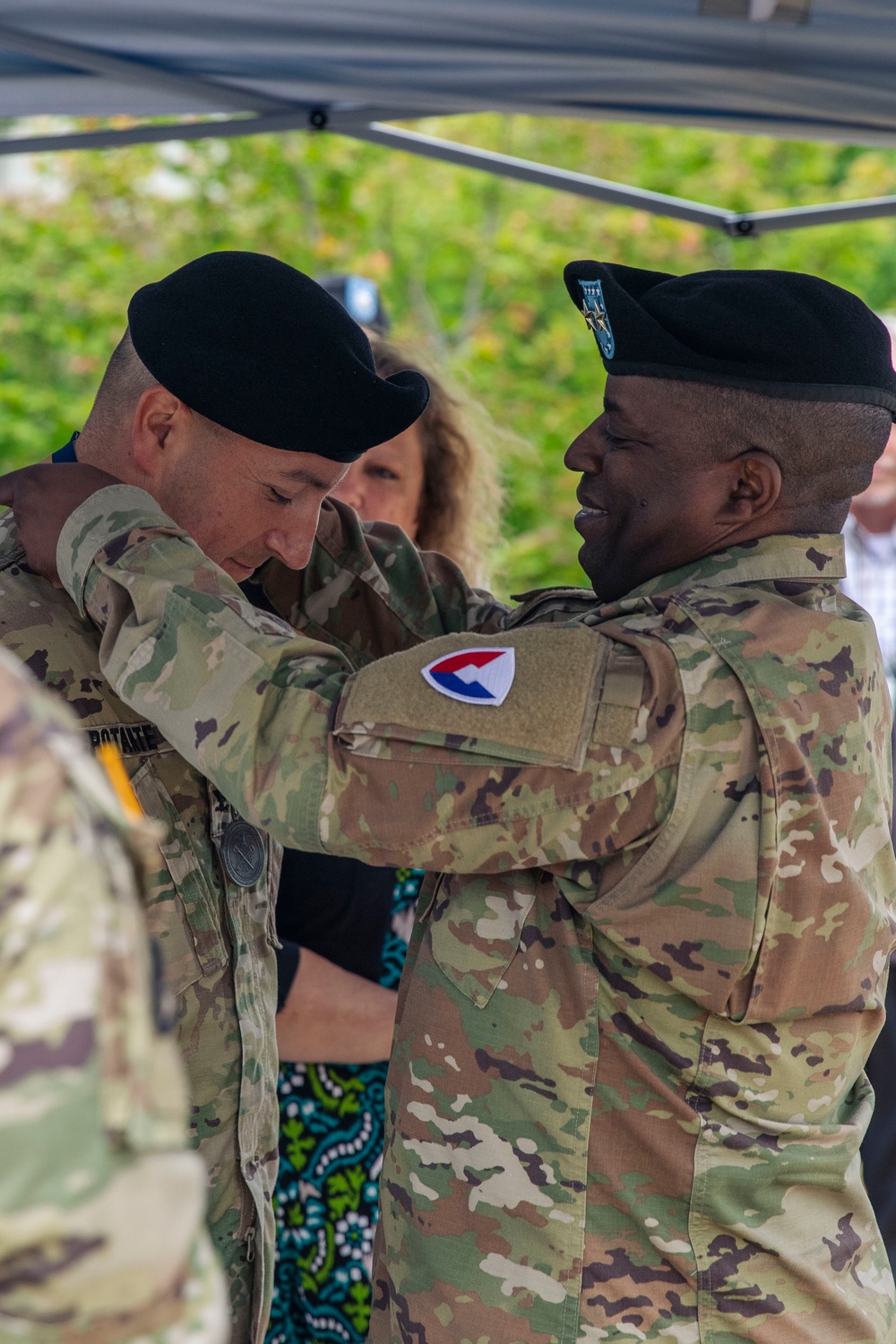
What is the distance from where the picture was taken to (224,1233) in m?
1.79

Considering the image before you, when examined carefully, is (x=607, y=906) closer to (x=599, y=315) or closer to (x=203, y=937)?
(x=203, y=937)

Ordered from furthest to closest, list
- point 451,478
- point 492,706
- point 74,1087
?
point 451,478, point 492,706, point 74,1087

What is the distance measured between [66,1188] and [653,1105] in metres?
1.04

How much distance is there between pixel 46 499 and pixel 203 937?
0.60 meters

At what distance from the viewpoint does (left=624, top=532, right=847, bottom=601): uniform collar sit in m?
1.70

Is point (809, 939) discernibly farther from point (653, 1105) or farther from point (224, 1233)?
point (224, 1233)

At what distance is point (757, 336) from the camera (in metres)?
1.65

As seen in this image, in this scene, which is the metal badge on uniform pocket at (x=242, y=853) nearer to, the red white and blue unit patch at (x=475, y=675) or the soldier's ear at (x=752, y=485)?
the red white and blue unit patch at (x=475, y=675)

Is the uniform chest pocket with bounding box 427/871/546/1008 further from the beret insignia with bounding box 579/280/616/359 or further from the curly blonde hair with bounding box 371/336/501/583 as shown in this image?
the curly blonde hair with bounding box 371/336/501/583

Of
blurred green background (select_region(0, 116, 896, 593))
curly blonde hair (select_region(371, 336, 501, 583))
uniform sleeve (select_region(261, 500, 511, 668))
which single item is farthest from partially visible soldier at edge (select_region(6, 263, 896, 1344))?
blurred green background (select_region(0, 116, 896, 593))

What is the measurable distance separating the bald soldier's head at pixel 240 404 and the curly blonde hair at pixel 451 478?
4.61 ft

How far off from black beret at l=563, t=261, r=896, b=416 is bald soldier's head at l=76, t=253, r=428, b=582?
0.34m

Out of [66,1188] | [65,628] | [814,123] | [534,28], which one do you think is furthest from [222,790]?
[814,123]

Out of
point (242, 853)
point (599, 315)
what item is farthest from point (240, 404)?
point (242, 853)
